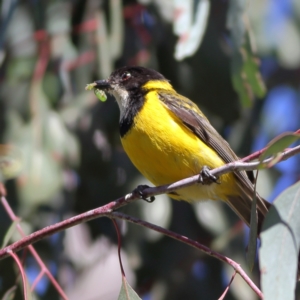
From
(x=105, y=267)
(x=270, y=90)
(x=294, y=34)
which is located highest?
(x=294, y=34)

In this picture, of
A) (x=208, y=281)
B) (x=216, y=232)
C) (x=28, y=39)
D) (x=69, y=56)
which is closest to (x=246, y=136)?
(x=216, y=232)

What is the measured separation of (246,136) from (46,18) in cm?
159

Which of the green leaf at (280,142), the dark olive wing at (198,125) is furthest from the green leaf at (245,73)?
the green leaf at (280,142)

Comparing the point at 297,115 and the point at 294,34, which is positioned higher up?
the point at 294,34

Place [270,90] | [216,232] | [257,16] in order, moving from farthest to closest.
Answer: [270,90] < [257,16] < [216,232]

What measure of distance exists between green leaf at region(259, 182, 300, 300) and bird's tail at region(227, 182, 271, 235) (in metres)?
1.25

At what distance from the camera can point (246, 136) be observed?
4.43 m

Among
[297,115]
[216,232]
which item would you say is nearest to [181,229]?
[216,232]

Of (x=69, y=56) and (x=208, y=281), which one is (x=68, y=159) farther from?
(x=208, y=281)

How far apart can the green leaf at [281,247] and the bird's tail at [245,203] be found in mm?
1252

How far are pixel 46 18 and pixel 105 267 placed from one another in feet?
6.80

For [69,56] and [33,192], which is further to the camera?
[69,56]

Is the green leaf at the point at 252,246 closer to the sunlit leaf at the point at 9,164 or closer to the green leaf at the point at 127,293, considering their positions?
the green leaf at the point at 127,293

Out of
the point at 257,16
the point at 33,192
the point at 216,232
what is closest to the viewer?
the point at 33,192
